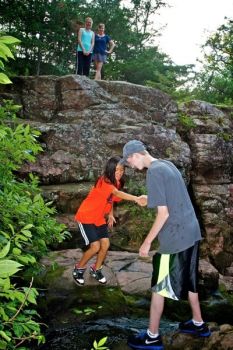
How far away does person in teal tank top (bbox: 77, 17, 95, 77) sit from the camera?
35.0ft

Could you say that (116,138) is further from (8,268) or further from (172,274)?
(8,268)

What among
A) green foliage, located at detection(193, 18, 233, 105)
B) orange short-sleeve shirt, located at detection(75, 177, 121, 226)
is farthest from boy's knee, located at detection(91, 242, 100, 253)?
green foliage, located at detection(193, 18, 233, 105)

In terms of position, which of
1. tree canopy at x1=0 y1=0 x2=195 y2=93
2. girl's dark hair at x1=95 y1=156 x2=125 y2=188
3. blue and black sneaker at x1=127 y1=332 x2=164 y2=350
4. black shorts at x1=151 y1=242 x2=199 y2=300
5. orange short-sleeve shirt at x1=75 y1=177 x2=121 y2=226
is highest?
tree canopy at x1=0 y1=0 x2=195 y2=93

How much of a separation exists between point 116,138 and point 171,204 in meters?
5.85

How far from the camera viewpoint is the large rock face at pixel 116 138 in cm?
906

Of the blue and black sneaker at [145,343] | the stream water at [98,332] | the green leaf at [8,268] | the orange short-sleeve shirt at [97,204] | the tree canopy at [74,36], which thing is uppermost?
the tree canopy at [74,36]

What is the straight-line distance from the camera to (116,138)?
9680mm

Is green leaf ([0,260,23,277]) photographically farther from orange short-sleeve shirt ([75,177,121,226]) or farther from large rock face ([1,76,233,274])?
large rock face ([1,76,233,274])

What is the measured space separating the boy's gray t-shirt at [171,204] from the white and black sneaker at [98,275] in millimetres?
1832

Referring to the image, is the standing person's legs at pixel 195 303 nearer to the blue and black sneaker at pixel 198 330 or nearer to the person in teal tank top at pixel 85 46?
the blue and black sneaker at pixel 198 330

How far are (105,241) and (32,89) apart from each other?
6.43 meters

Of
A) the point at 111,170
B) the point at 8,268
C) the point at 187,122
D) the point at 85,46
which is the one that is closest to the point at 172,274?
the point at 111,170

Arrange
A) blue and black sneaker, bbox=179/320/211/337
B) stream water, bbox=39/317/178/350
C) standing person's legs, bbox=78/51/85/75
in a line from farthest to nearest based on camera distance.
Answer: standing person's legs, bbox=78/51/85/75
blue and black sneaker, bbox=179/320/211/337
stream water, bbox=39/317/178/350

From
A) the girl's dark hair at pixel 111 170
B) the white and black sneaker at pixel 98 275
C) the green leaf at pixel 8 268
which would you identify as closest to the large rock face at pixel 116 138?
the white and black sneaker at pixel 98 275
